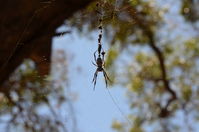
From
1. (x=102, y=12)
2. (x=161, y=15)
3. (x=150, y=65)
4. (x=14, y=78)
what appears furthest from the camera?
(x=150, y=65)

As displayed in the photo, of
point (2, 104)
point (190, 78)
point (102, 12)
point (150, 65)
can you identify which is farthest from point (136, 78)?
point (102, 12)

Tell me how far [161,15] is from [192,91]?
116cm

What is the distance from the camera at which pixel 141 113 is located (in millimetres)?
6352

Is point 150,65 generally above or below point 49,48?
below

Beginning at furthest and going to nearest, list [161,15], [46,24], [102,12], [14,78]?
[161,15], [14,78], [46,24], [102,12]

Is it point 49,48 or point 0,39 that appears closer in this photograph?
point 0,39

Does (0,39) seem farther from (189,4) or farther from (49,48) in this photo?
(189,4)

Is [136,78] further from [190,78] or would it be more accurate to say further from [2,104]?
[2,104]

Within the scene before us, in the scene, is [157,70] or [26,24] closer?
[26,24]

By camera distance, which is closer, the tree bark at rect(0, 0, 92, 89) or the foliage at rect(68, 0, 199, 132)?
the tree bark at rect(0, 0, 92, 89)

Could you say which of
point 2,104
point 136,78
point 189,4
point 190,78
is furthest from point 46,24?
point 190,78

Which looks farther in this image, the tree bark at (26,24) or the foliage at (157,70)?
the foliage at (157,70)

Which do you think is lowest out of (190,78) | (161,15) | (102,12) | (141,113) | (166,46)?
(141,113)

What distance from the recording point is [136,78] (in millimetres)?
6254
